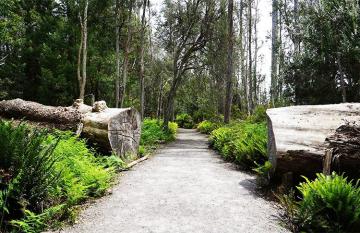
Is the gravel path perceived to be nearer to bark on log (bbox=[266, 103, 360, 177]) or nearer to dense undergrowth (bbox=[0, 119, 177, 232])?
dense undergrowth (bbox=[0, 119, 177, 232])

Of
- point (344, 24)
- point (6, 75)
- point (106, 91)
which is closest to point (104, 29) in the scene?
point (106, 91)

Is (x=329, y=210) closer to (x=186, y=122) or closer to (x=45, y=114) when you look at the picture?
(x=45, y=114)

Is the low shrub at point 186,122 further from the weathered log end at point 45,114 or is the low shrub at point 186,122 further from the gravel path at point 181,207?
the gravel path at point 181,207

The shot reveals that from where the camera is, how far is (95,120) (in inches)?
376

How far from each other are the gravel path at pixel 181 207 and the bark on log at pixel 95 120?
1.61 m

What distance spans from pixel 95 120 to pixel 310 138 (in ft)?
19.1

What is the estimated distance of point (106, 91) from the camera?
3028 cm

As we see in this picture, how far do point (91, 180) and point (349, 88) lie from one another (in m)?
17.7

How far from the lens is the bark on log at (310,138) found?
609cm

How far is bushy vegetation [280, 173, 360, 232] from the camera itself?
4.50 meters

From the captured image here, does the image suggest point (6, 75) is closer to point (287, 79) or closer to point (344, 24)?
point (287, 79)

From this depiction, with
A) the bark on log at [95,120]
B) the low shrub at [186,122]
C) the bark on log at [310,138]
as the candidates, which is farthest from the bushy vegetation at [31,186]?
the low shrub at [186,122]

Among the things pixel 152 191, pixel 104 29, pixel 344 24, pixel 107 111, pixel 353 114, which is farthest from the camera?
pixel 104 29

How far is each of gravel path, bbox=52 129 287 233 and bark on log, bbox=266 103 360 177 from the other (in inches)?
36.3
